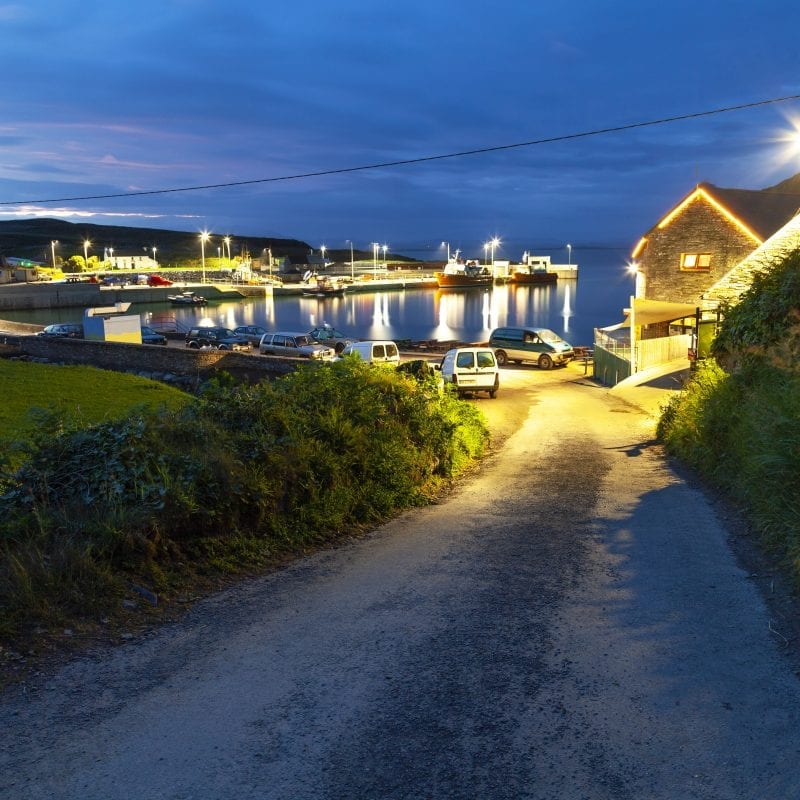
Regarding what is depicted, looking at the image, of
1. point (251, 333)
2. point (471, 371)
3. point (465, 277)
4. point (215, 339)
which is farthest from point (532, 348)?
point (465, 277)

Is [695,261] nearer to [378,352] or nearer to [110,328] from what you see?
[378,352]

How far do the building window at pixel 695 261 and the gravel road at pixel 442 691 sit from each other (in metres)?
34.3

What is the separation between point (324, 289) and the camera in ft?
480

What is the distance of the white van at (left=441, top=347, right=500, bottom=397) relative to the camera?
27781mm

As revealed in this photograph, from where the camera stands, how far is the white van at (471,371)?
27.8 m

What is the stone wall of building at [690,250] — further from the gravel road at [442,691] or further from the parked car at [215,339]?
the gravel road at [442,691]

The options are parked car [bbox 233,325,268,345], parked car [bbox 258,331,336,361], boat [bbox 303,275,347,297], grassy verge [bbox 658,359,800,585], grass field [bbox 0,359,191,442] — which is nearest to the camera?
grassy verge [bbox 658,359,800,585]

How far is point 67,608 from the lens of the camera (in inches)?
248

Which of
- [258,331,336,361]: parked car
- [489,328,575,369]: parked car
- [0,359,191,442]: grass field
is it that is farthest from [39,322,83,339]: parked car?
[489,328,575,369]: parked car

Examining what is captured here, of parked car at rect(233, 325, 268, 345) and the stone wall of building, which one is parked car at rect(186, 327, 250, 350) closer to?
parked car at rect(233, 325, 268, 345)

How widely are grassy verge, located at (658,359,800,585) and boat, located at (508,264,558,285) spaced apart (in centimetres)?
16891

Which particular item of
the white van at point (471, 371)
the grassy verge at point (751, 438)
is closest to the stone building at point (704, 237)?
the white van at point (471, 371)

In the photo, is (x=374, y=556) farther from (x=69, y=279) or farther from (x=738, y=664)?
(x=69, y=279)

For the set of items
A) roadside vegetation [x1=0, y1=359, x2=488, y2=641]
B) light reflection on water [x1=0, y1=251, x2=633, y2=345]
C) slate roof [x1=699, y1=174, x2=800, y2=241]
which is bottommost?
light reflection on water [x1=0, y1=251, x2=633, y2=345]
